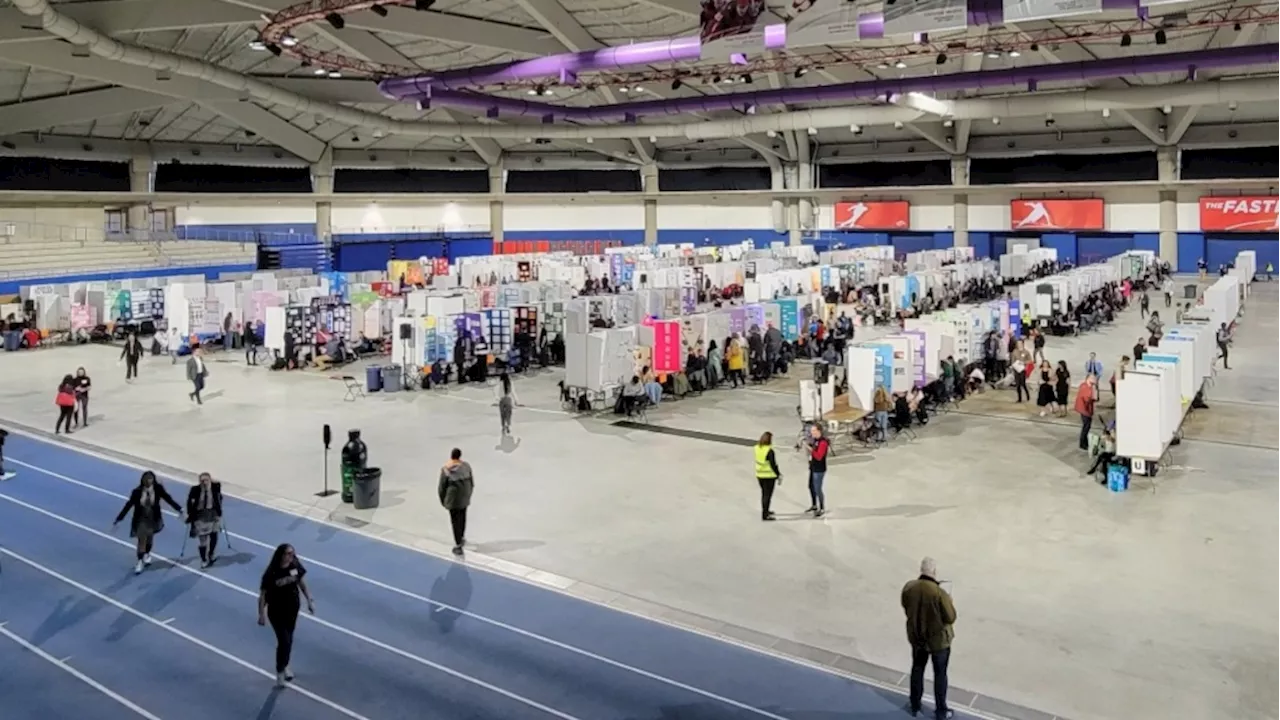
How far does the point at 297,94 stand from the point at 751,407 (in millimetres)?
27810

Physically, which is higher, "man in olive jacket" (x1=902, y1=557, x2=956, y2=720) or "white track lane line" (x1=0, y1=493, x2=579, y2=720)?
"man in olive jacket" (x1=902, y1=557, x2=956, y2=720)

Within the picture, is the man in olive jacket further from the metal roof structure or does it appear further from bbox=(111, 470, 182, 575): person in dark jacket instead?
the metal roof structure

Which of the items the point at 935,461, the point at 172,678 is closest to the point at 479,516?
the point at 172,678

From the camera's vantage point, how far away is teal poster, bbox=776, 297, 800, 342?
28.8m

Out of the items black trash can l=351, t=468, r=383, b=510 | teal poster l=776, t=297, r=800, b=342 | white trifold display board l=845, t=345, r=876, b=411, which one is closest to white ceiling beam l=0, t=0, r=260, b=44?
teal poster l=776, t=297, r=800, b=342

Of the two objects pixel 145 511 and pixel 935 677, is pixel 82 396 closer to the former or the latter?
pixel 145 511

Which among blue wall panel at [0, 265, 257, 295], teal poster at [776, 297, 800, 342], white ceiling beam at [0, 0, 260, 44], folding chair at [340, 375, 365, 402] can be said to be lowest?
folding chair at [340, 375, 365, 402]

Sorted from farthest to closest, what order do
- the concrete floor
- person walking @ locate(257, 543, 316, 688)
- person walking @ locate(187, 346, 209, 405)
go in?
person walking @ locate(187, 346, 209, 405)
the concrete floor
person walking @ locate(257, 543, 316, 688)

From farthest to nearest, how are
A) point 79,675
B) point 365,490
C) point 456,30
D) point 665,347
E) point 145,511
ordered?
1. point 456,30
2. point 665,347
3. point 365,490
4. point 145,511
5. point 79,675

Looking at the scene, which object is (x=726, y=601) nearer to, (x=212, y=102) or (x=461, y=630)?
(x=461, y=630)

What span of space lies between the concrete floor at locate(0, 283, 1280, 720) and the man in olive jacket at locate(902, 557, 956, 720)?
2.47ft

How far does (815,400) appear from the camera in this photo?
17859mm

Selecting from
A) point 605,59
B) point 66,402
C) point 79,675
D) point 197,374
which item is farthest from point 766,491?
point 605,59

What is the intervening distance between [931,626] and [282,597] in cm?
534
